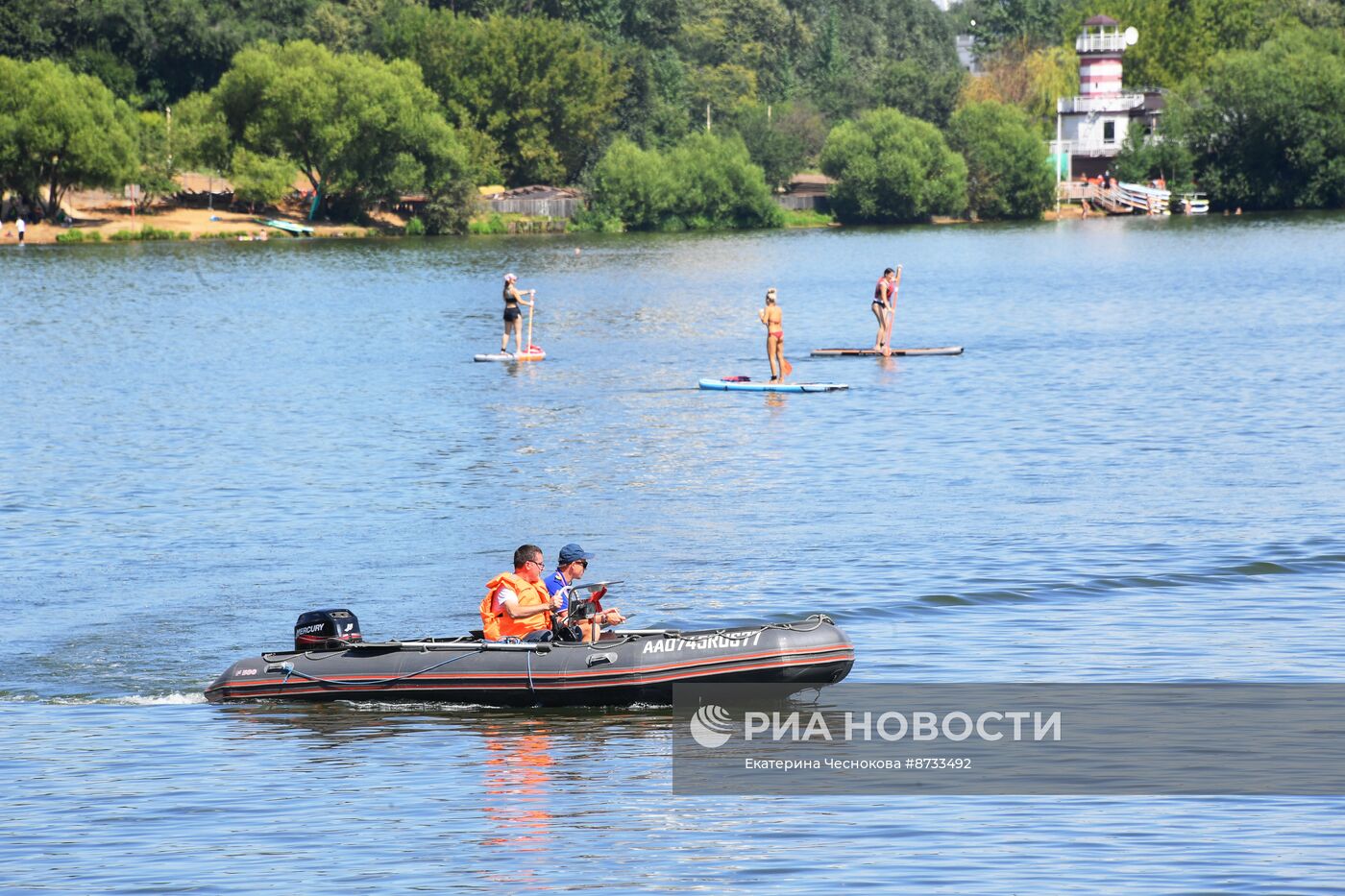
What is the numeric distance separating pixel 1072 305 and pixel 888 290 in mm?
21596

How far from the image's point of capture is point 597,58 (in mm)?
127250

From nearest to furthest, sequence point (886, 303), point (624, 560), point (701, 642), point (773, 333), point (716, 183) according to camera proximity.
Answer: point (701, 642), point (624, 560), point (773, 333), point (886, 303), point (716, 183)

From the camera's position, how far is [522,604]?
16.5 meters

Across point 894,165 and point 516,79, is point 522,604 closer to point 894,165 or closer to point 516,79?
point 516,79

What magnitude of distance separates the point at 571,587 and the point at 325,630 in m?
2.30

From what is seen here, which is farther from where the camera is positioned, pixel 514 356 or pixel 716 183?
pixel 716 183

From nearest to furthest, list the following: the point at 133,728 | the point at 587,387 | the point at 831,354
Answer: the point at 133,728 → the point at 587,387 → the point at 831,354

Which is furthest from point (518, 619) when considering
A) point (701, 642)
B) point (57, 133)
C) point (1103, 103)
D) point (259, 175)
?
point (1103, 103)

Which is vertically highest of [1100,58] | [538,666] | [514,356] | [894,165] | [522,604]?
[1100,58]

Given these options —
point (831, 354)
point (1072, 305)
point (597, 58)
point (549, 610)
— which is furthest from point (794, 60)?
point (549, 610)

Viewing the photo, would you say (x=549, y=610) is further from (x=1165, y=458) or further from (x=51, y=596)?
(x=1165, y=458)

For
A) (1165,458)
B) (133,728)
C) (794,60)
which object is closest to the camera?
(133,728)

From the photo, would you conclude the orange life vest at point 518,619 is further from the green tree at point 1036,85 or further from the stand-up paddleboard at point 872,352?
the green tree at point 1036,85

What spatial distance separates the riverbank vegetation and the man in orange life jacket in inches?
3472
